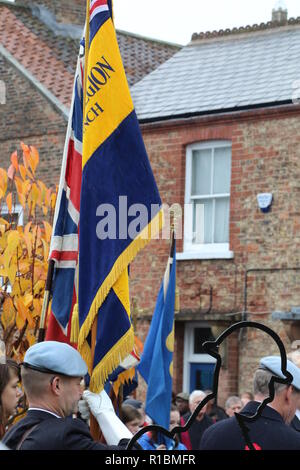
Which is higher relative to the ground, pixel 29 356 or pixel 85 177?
pixel 85 177

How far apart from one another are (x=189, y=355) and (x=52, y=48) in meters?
7.82

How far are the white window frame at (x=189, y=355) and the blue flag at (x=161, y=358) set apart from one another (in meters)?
5.97

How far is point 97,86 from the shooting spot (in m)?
6.50

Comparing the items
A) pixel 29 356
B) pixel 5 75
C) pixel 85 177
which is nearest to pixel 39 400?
pixel 29 356

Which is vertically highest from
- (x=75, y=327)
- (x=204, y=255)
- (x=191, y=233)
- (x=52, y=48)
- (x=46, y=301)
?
(x=52, y=48)

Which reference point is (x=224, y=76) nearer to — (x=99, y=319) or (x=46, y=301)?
(x=46, y=301)

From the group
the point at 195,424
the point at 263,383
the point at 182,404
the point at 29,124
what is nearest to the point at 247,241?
the point at 182,404

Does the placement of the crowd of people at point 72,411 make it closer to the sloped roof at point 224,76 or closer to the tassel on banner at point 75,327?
the tassel on banner at point 75,327

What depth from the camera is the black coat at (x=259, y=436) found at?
4.62m

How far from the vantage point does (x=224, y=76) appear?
19547 millimetres

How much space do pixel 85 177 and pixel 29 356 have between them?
7.10 feet

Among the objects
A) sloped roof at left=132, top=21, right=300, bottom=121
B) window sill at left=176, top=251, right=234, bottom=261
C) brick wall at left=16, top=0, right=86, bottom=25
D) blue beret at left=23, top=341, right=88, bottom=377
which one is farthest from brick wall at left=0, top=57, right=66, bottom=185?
blue beret at left=23, top=341, right=88, bottom=377

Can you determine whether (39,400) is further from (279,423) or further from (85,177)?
(85,177)

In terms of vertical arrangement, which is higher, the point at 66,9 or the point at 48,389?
the point at 66,9
